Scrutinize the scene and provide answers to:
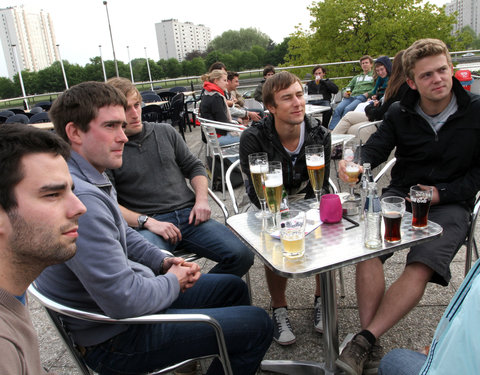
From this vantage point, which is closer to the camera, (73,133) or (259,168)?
(73,133)

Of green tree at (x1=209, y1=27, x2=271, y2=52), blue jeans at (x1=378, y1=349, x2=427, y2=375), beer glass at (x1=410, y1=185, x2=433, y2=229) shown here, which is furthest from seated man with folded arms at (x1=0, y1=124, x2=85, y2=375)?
green tree at (x1=209, y1=27, x2=271, y2=52)

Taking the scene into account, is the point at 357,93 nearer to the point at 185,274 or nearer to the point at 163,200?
the point at 163,200

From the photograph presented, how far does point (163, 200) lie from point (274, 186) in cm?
103

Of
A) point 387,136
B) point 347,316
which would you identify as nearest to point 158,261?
point 347,316

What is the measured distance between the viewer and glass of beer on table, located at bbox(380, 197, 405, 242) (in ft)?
4.96

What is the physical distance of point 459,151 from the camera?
2244mm

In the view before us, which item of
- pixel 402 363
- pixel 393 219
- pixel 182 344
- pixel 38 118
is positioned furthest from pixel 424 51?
pixel 38 118

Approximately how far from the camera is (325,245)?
1538mm

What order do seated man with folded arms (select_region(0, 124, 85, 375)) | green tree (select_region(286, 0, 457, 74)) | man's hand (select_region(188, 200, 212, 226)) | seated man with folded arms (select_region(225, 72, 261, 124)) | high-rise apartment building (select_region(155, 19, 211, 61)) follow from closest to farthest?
seated man with folded arms (select_region(0, 124, 85, 375))
man's hand (select_region(188, 200, 212, 226))
seated man with folded arms (select_region(225, 72, 261, 124))
green tree (select_region(286, 0, 457, 74))
high-rise apartment building (select_region(155, 19, 211, 61))

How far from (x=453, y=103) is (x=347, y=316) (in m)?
1.47

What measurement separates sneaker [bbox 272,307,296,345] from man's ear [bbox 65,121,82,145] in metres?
1.46

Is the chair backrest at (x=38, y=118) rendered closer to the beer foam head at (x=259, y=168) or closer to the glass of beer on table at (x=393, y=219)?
the beer foam head at (x=259, y=168)

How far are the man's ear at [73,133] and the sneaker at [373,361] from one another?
1.68m

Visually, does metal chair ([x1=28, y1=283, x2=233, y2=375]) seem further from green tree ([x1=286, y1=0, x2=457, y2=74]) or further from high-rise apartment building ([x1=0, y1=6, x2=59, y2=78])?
high-rise apartment building ([x1=0, y1=6, x2=59, y2=78])
